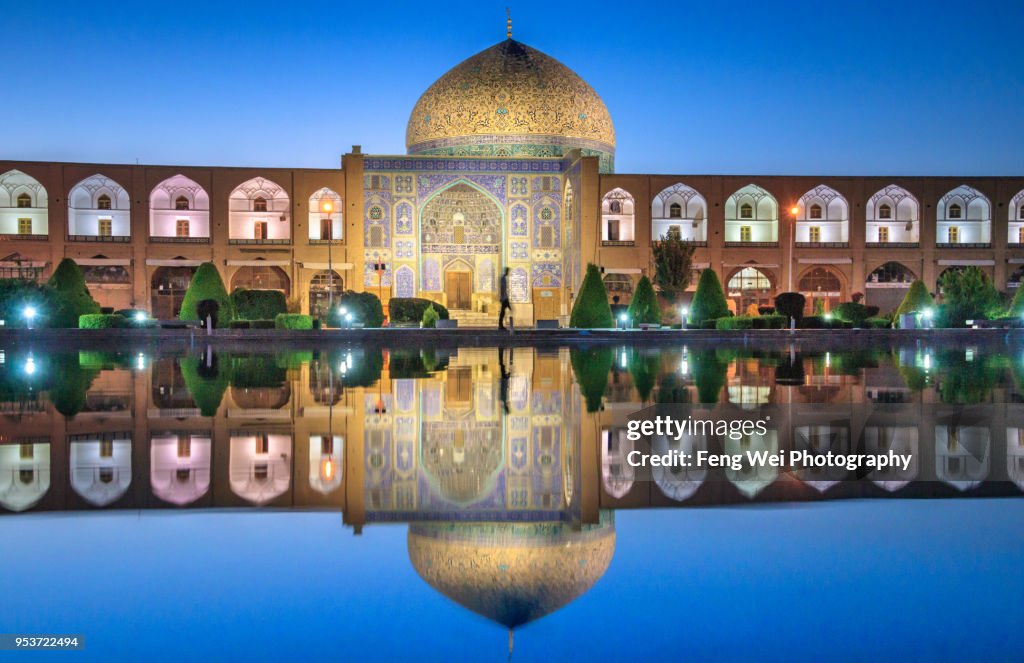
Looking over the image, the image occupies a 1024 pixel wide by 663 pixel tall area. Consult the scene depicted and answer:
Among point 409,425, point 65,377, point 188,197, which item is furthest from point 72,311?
point 409,425

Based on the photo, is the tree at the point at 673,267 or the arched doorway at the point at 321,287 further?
the arched doorway at the point at 321,287

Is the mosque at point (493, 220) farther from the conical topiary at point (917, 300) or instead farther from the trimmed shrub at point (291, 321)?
the trimmed shrub at point (291, 321)

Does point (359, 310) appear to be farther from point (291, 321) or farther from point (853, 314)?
point (853, 314)

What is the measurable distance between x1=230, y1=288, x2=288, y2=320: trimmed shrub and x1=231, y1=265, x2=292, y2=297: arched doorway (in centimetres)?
766

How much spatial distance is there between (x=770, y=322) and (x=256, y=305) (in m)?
9.39

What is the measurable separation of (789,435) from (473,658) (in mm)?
2411

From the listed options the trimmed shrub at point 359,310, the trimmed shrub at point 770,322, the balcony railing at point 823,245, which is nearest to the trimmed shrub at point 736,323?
the trimmed shrub at point 770,322

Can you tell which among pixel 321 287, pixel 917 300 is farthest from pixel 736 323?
pixel 321 287

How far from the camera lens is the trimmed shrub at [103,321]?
1577cm

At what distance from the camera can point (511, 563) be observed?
1.70m

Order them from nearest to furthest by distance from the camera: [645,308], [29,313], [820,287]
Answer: [29,313] < [645,308] < [820,287]

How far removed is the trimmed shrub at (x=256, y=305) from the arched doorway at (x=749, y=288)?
523 inches

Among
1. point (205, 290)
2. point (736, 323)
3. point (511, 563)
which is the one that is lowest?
point (511, 563)

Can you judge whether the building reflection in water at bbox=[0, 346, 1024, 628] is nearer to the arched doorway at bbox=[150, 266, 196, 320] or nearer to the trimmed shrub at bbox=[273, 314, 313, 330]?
the trimmed shrub at bbox=[273, 314, 313, 330]
